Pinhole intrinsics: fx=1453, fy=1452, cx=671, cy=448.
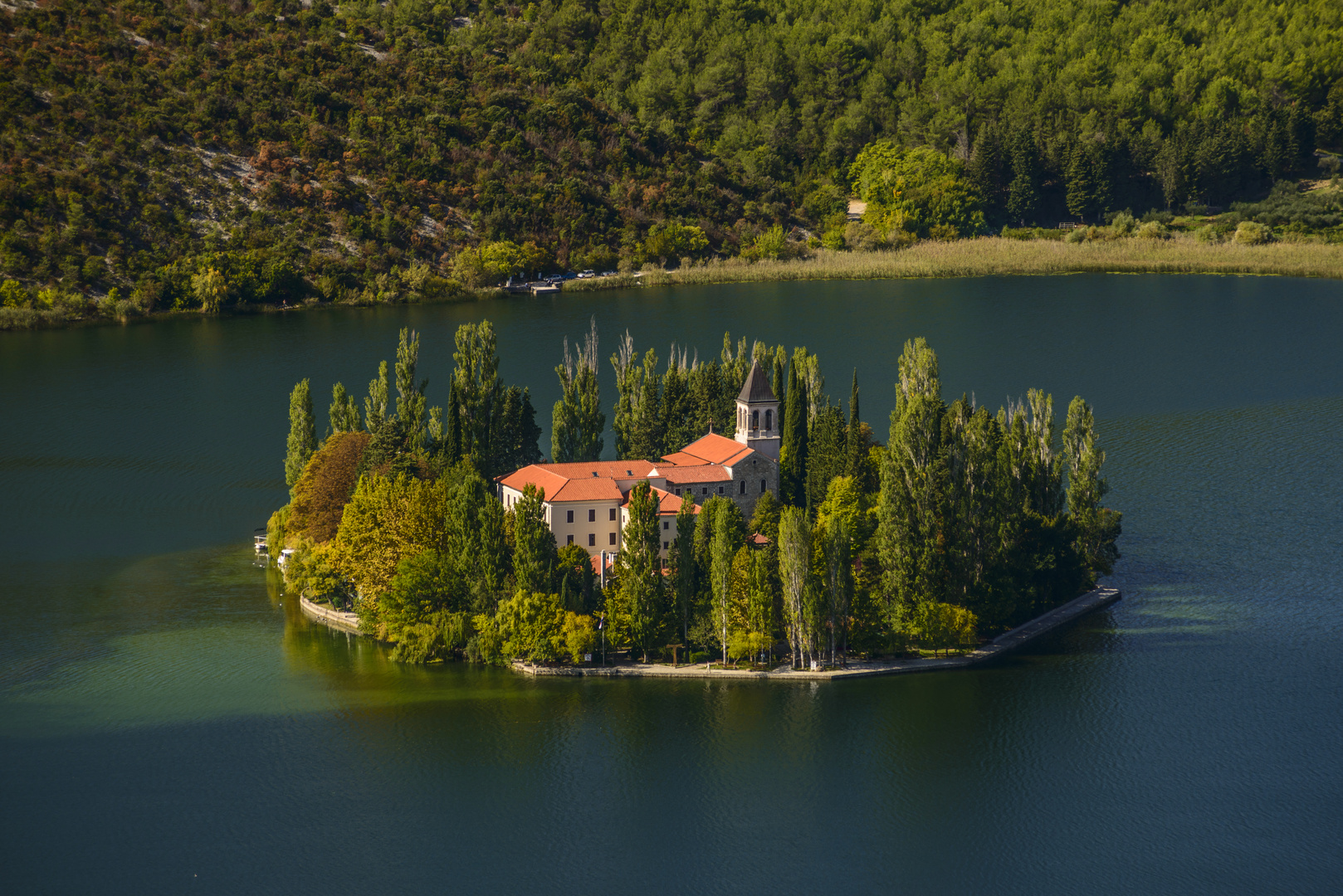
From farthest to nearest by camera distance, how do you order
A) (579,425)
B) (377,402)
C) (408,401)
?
(579,425), (377,402), (408,401)

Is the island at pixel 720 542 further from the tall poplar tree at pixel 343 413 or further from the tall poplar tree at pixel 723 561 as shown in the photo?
the tall poplar tree at pixel 343 413

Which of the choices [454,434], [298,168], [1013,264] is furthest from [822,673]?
[1013,264]

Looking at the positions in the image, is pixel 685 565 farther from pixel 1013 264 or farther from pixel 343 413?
pixel 1013 264

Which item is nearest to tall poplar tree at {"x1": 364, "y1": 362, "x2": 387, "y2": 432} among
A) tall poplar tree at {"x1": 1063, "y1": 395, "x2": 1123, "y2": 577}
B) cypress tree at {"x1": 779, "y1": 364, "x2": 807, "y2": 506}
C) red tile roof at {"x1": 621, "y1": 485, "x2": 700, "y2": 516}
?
red tile roof at {"x1": 621, "y1": 485, "x2": 700, "y2": 516}

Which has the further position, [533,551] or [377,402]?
[377,402]

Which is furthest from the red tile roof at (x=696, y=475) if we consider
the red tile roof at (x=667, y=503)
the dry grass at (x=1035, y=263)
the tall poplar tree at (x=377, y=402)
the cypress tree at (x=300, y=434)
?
the dry grass at (x=1035, y=263)

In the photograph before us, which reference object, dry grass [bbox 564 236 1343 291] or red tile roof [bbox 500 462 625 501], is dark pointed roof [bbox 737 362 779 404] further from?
dry grass [bbox 564 236 1343 291]
